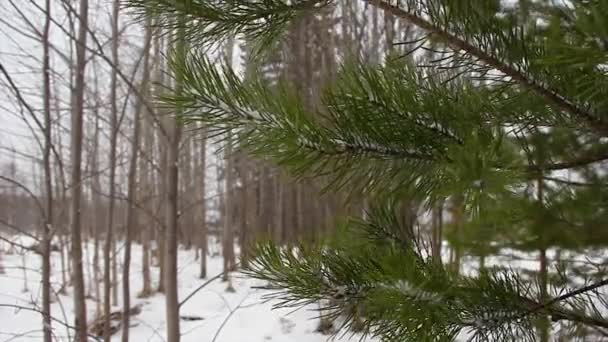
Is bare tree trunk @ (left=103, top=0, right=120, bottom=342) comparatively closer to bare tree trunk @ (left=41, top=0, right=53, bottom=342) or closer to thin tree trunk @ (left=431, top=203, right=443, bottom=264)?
bare tree trunk @ (left=41, top=0, right=53, bottom=342)

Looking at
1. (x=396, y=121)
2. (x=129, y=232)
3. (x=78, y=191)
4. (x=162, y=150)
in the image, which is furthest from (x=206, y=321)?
(x=396, y=121)

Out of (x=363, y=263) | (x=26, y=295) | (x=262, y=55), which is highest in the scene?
(x=262, y=55)

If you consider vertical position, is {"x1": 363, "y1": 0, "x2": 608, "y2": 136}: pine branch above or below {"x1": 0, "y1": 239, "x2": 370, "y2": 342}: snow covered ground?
above

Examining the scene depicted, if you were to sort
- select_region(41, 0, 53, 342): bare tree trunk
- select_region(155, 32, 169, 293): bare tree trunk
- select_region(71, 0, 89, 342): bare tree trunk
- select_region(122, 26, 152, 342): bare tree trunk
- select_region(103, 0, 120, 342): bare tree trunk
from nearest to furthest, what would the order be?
select_region(155, 32, 169, 293): bare tree trunk, select_region(41, 0, 53, 342): bare tree trunk, select_region(71, 0, 89, 342): bare tree trunk, select_region(103, 0, 120, 342): bare tree trunk, select_region(122, 26, 152, 342): bare tree trunk

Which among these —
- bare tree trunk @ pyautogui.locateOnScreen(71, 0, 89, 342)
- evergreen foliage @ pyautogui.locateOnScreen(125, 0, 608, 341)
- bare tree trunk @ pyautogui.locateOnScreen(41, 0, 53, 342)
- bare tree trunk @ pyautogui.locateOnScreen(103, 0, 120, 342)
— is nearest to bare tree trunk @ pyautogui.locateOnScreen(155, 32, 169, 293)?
evergreen foliage @ pyautogui.locateOnScreen(125, 0, 608, 341)

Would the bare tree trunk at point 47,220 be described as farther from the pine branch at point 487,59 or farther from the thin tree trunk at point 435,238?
the pine branch at point 487,59

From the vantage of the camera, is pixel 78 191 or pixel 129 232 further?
pixel 129 232

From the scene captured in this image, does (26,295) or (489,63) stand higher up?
(489,63)

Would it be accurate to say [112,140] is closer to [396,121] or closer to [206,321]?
[396,121]

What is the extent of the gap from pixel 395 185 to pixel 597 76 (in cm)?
44

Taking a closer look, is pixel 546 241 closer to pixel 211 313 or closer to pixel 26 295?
pixel 211 313

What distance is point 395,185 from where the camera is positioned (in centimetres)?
101

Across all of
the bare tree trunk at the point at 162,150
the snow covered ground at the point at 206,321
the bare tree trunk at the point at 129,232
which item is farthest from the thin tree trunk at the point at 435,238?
the snow covered ground at the point at 206,321

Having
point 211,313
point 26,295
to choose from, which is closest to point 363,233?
point 211,313
